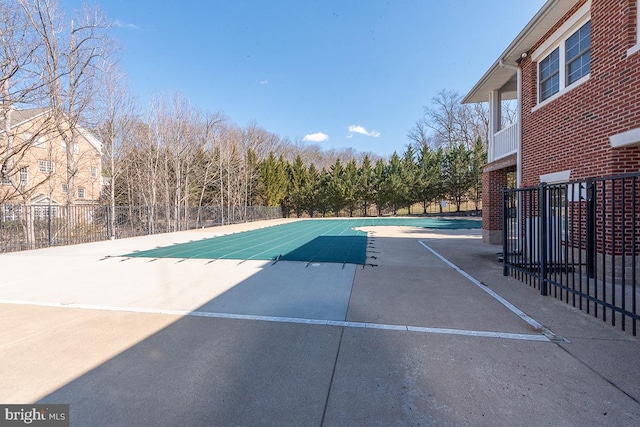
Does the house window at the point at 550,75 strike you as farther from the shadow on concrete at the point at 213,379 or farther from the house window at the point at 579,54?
the shadow on concrete at the point at 213,379

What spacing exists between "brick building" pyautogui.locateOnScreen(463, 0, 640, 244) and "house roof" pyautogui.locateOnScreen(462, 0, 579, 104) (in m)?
0.02

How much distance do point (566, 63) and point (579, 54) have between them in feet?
1.33

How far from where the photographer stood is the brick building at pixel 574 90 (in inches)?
211

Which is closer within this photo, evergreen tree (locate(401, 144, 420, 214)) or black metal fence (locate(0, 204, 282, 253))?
black metal fence (locate(0, 204, 282, 253))

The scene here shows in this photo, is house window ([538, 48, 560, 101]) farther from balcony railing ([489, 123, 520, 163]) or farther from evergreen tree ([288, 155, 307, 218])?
evergreen tree ([288, 155, 307, 218])

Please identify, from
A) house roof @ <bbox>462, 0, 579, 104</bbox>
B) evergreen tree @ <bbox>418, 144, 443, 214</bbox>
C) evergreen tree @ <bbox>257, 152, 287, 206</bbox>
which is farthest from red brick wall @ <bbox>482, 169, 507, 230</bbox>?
evergreen tree @ <bbox>257, 152, 287, 206</bbox>

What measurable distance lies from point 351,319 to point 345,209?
3413cm

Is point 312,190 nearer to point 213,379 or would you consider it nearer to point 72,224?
point 72,224

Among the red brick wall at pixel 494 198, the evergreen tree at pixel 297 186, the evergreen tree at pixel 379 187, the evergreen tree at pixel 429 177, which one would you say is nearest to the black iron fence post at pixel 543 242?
the red brick wall at pixel 494 198

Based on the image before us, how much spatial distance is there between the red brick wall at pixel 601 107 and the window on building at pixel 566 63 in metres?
0.36

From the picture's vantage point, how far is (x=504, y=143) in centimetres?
1016

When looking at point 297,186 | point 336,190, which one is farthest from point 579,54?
point 297,186

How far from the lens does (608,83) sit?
223 inches

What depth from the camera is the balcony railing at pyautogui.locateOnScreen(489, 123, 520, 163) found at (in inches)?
368
